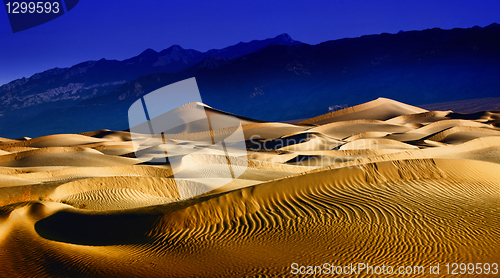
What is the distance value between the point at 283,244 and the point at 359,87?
117 m

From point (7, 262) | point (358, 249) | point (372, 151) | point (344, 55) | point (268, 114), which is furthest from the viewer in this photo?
point (344, 55)

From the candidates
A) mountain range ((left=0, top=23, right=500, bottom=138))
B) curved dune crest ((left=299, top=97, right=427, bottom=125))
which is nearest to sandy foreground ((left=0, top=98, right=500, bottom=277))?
curved dune crest ((left=299, top=97, right=427, bottom=125))

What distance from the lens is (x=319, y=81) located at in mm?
134875

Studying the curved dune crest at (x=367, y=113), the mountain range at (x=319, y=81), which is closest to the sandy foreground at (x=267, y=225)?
the curved dune crest at (x=367, y=113)

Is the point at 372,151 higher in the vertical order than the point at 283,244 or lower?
lower

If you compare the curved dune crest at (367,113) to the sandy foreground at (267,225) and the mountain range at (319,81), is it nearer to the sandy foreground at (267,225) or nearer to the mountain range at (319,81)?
the sandy foreground at (267,225)

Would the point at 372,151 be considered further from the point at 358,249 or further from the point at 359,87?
the point at 359,87

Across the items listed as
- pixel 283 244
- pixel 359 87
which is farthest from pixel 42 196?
pixel 359 87

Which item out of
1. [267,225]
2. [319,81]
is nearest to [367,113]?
[267,225]

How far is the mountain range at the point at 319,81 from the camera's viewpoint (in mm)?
102625

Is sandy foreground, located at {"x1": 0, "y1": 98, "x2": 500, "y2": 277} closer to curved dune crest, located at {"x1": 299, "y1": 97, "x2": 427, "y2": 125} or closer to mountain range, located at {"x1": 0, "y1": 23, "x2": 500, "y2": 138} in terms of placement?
curved dune crest, located at {"x1": 299, "y1": 97, "x2": 427, "y2": 125}

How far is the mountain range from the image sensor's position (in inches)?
4040

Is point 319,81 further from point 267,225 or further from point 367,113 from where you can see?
point 267,225

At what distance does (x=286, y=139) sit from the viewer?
27.5 m
